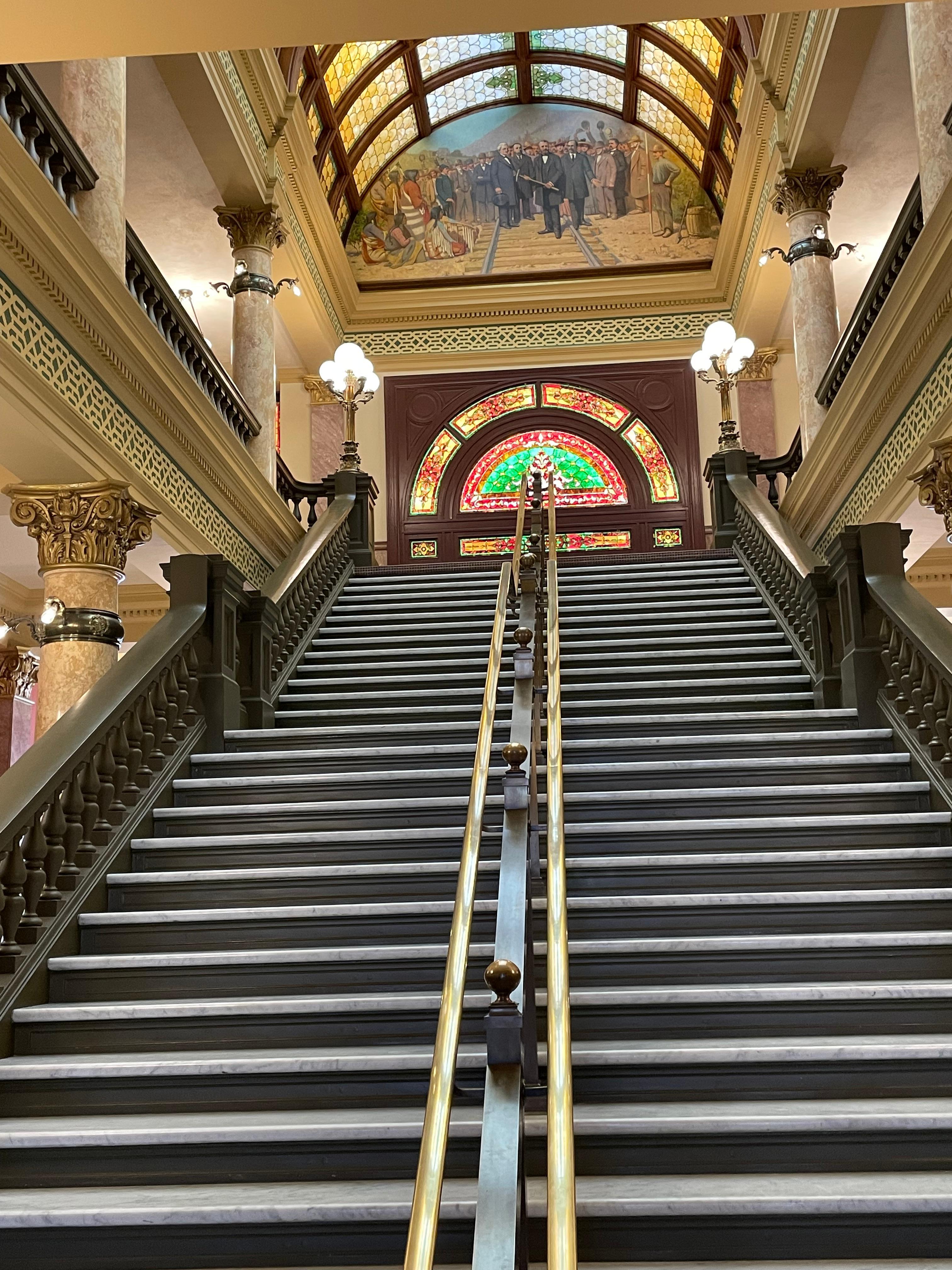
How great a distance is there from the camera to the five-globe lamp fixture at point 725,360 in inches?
429

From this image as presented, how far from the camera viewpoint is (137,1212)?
3230 mm

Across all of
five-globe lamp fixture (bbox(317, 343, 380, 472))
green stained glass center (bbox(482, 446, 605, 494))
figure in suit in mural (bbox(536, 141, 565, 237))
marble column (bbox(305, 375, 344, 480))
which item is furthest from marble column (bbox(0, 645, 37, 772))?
figure in suit in mural (bbox(536, 141, 565, 237))

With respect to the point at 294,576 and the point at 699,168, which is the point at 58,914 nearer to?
the point at 294,576

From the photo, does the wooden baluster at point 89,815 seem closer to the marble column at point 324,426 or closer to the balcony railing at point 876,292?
the balcony railing at point 876,292

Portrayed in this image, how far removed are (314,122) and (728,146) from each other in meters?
5.35

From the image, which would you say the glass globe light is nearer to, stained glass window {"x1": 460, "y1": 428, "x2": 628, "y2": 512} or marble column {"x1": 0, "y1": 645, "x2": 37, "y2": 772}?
stained glass window {"x1": 460, "y1": 428, "x2": 628, "y2": 512}

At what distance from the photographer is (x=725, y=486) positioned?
11281mm

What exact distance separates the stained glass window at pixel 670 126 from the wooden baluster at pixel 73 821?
14708 millimetres

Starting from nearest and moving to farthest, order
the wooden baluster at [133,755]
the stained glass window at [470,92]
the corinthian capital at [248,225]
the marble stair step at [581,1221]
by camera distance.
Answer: the marble stair step at [581,1221] < the wooden baluster at [133,755] < the corinthian capital at [248,225] < the stained glass window at [470,92]

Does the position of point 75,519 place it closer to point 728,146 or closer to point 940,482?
point 940,482

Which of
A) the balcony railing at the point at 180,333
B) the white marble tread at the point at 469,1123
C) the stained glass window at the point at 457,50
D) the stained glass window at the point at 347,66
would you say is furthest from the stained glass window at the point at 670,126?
the white marble tread at the point at 469,1123

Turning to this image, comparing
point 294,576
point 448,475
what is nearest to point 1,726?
point 448,475

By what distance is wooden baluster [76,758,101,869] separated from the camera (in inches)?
199

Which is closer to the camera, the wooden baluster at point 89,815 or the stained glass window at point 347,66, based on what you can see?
the wooden baluster at point 89,815
